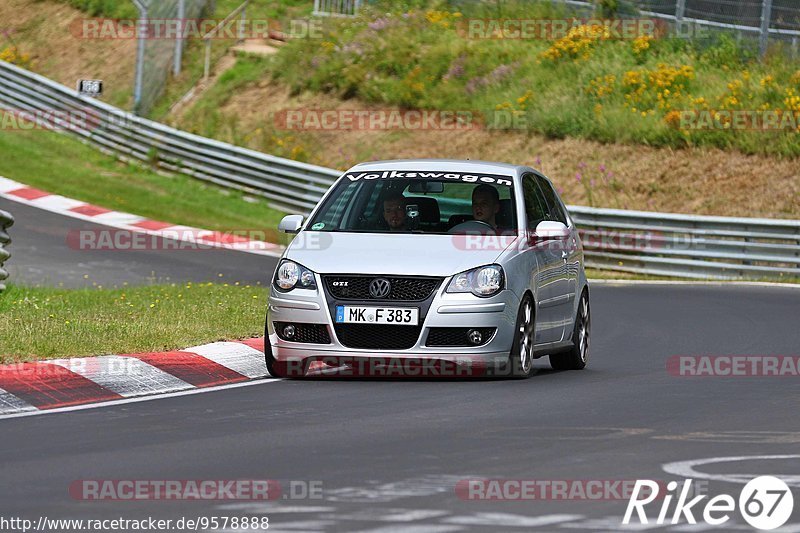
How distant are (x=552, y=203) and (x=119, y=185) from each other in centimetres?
2073

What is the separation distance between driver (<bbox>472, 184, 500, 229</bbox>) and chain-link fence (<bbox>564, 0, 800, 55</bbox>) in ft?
69.5

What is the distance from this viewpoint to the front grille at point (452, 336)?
37.2 feet

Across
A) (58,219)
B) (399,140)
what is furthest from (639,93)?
(58,219)

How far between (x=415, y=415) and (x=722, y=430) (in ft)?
5.75

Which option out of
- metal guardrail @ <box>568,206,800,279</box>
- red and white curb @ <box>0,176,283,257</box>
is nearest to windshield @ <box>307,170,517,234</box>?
metal guardrail @ <box>568,206,800,279</box>

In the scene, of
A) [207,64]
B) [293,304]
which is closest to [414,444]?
[293,304]

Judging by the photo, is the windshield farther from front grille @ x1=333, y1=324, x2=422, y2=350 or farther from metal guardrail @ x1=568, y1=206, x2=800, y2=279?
metal guardrail @ x1=568, y1=206, x2=800, y2=279

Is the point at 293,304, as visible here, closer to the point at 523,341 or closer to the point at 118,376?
the point at 118,376

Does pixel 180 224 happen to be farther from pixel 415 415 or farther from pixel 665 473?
pixel 665 473

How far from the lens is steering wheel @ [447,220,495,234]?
12.2 metres

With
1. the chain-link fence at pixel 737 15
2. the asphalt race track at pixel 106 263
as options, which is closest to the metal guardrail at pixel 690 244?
the asphalt race track at pixel 106 263

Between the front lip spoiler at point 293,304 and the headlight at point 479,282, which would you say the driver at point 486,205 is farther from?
the front lip spoiler at point 293,304

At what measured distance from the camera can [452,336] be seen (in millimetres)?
11414

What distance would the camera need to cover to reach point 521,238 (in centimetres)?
1216
